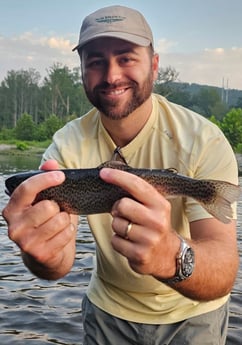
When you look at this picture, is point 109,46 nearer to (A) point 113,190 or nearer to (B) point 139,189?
(A) point 113,190

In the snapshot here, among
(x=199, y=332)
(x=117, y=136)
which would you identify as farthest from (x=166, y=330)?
(x=117, y=136)

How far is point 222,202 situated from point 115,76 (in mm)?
1185

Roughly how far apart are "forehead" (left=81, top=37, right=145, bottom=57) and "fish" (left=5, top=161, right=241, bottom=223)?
1087 mm

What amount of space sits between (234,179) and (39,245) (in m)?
1.43

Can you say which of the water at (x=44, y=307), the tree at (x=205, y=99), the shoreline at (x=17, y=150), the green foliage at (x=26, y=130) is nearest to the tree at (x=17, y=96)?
the green foliage at (x=26, y=130)

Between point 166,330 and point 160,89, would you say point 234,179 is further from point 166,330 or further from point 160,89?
point 160,89

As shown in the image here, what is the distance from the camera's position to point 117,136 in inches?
158

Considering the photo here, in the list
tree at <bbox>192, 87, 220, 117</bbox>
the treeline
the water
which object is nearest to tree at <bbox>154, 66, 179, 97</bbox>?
the treeline

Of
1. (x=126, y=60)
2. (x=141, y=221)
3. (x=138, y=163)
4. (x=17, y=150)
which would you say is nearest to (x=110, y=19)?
(x=126, y=60)

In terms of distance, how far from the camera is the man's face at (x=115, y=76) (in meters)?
3.83

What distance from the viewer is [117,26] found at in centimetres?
390

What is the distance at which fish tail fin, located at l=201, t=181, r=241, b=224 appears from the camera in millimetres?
3160

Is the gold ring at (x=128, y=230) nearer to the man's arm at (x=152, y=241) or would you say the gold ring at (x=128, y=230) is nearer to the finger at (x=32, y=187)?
the man's arm at (x=152, y=241)

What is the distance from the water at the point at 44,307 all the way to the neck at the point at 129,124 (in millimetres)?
4246
